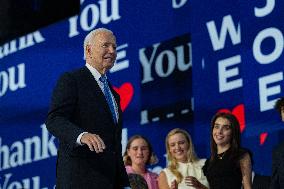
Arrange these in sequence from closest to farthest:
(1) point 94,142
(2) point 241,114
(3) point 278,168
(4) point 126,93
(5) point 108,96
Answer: (1) point 94,142, (5) point 108,96, (3) point 278,168, (2) point 241,114, (4) point 126,93

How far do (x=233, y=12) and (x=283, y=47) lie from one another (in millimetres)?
638

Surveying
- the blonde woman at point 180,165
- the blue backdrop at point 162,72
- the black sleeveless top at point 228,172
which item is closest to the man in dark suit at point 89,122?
the black sleeveless top at point 228,172

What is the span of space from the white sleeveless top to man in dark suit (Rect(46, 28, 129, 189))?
5.61ft

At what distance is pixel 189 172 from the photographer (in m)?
4.04

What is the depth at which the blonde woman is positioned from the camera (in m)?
4.00

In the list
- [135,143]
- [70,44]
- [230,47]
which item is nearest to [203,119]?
[230,47]

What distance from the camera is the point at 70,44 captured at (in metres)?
6.79

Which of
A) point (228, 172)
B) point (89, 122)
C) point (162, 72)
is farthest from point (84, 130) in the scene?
point (162, 72)

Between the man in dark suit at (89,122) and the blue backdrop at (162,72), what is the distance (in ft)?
8.64

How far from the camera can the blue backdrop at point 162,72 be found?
16.0 feet

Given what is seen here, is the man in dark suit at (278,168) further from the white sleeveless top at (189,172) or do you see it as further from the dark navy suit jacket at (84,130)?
the dark navy suit jacket at (84,130)

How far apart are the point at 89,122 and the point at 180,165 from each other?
6.21 ft

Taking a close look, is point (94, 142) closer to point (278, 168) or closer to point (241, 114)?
point (278, 168)

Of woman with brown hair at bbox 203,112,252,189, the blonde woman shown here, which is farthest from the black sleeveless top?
the blonde woman
